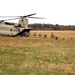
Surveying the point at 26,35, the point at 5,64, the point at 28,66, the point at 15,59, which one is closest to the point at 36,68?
the point at 28,66

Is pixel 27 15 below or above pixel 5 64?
above

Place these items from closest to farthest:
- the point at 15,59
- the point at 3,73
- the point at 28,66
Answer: the point at 3,73 → the point at 28,66 → the point at 15,59

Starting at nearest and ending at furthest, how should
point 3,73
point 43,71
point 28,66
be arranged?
1. point 3,73
2. point 43,71
3. point 28,66

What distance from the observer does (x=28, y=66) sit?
43.9ft

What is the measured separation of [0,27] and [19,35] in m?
3.96

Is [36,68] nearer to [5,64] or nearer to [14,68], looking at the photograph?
[14,68]

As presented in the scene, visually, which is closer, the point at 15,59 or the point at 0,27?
the point at 15,59

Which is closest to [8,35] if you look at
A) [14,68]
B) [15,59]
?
[15,59]

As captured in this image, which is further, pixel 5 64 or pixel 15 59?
pixel 15 59

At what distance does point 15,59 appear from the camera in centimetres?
1578

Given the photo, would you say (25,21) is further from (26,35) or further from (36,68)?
(36,68)

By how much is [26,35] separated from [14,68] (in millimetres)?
31955

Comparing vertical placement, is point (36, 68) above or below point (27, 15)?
below

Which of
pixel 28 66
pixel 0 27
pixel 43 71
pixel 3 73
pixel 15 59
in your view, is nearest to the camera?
pixel 3 73
